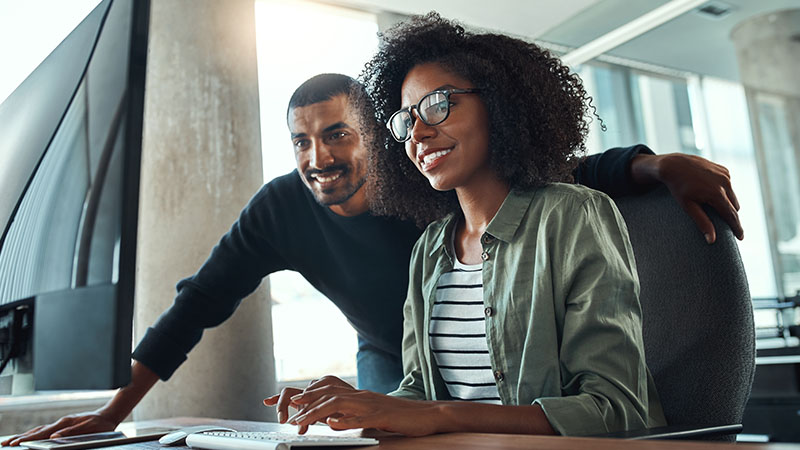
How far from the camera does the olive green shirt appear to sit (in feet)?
3.06

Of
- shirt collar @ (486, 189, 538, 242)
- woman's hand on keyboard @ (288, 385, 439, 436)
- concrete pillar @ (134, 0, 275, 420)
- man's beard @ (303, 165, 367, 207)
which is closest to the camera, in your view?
woman's hand on keyboard @ (288, 385, 439, 436)

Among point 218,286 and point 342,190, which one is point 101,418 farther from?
point 342,190

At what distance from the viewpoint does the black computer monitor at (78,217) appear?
1.99 ft

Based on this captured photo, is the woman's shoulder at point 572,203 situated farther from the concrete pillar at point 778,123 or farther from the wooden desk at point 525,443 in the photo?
the concrete pillar at point 778,123

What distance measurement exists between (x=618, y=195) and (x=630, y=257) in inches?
11.0

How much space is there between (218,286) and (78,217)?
3.92 feet

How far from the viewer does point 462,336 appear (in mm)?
1199

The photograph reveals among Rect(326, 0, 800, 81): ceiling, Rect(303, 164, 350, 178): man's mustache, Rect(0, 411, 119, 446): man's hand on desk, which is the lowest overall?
Rect(0, 411, 119, 446): man's hand on desk

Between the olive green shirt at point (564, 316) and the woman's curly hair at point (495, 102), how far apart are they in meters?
0.11

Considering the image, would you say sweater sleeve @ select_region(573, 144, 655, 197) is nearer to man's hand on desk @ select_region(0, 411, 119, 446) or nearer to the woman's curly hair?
the woman's curly hair

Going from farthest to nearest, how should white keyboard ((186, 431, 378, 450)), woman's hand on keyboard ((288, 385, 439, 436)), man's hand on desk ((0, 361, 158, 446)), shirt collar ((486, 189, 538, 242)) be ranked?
Result: 1. man's hand on desk ((0, 361, 158, 446))
2. shirt collar ((486, 189, 538, 242))
3. woman's hand on keyboard ((288, 385, 439, 436))
4. white keyboard ((186, 431, 378, 450))

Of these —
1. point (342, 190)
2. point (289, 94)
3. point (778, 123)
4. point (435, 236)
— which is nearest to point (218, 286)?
point (342, 190)

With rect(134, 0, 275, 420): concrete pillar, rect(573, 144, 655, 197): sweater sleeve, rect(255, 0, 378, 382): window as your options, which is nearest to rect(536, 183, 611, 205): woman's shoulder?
rect(573, 144, 655, 197): sweater sleeve

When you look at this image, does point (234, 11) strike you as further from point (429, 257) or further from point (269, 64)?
point (429, 257)
